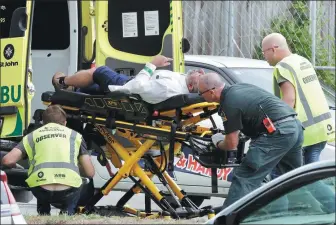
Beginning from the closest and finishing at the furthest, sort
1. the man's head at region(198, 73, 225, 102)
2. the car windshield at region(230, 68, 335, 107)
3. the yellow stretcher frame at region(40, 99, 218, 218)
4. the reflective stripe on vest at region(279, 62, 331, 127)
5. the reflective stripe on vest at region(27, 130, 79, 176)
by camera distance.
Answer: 1. the man's head at region(198, 73, 225, 102)
2. the reflective stripe on vest at region(27, 130, 79, 176)
3. the yellow stretcher frame at region(40, 99, 218, 218)
4. the reflective stripe on vest at region(279, 62, 331, 127)
5. the car windshield at region(230, 68, 335, 107)

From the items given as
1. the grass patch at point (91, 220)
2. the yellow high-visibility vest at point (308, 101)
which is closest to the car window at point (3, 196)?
the grass patch at point (91, 220)

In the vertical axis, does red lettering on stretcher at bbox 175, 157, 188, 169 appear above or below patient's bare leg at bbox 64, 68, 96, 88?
below

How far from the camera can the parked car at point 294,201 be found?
566 cm

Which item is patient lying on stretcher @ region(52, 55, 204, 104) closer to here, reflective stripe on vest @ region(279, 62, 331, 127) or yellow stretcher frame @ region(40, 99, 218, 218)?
yellow stretcher frame @ region(40, 99, 218, 218)

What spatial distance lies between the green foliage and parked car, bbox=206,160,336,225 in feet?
32.8

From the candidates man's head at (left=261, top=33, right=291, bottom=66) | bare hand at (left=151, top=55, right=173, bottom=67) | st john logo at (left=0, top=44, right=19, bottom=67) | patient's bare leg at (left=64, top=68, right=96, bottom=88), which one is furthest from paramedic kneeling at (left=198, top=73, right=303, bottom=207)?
st john logo at (left=0, top=44, right=19, bottom=67)

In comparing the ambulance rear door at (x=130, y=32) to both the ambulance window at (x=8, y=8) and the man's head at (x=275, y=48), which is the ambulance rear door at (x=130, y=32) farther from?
the man's head at (x=275, y=48)

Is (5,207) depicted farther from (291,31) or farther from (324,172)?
(291,31)

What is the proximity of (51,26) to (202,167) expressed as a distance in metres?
2.44

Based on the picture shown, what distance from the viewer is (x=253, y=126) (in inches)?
325

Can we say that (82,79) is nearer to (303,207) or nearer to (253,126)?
(253,126)

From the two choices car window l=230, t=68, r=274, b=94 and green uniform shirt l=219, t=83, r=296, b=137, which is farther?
car window l=230, t=68, r=274, b=94

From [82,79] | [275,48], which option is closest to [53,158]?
[82,79]

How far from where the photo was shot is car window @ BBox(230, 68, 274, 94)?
11211mm
